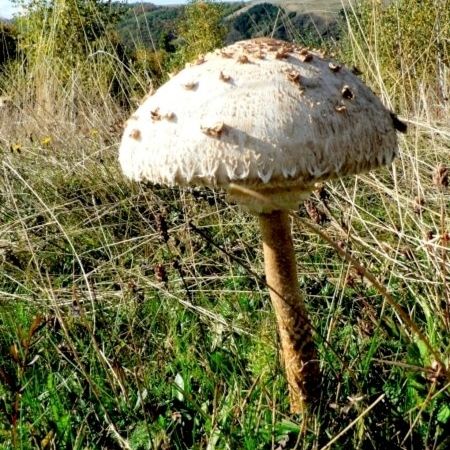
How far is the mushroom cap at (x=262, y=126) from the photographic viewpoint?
1312 millimetres

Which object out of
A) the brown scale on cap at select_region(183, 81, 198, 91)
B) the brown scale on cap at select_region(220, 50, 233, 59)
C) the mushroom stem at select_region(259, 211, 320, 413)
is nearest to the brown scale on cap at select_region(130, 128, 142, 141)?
the brown scale on cap at select_region(183, 81, 198, 91)

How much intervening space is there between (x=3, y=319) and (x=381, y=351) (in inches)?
51.7

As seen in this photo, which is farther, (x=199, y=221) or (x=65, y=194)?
(x=65, y=194)

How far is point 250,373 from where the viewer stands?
6.56ft

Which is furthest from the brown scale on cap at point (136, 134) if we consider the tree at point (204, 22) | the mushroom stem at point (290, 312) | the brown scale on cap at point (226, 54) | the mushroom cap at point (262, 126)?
the tree at point (204, 22)

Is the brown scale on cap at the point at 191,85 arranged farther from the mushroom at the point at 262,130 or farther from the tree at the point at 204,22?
the tree at the point at 204,22

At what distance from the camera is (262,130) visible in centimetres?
131

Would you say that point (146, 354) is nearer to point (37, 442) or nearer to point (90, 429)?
point (90, 429)

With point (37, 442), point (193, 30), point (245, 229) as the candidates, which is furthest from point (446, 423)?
point (193, 30)

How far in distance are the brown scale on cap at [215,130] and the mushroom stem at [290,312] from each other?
386 millimetres

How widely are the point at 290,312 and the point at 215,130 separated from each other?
2.04ft

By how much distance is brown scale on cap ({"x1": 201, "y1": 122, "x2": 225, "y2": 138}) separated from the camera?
1.32m

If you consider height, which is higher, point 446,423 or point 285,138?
point 285,138

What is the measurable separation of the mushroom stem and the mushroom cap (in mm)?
162
